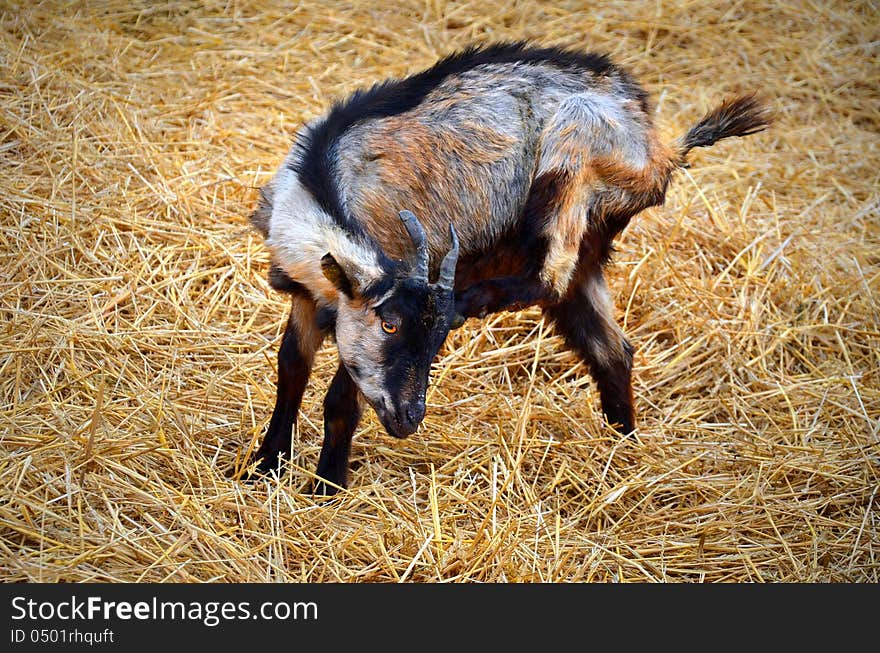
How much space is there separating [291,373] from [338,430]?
32cm

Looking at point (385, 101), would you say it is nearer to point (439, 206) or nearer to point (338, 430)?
point (439, 206)

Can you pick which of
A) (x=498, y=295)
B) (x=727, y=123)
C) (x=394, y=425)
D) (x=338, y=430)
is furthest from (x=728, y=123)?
(x=338, y=430)

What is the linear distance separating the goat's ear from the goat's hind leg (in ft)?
4.47

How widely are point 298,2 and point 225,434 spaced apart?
15.1 feet

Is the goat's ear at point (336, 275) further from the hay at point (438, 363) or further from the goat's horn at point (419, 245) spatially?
the hay at point (438, 363)

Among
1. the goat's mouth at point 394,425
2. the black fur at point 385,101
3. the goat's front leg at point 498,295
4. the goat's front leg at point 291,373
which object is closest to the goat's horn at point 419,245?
the black fur at point 385,101

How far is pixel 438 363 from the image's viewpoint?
17.9 feet

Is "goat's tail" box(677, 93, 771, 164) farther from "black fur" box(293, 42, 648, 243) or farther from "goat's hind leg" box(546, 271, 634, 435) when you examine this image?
"goat's hind leg" box(546, 271, 634, 435)

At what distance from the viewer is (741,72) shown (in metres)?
8.10

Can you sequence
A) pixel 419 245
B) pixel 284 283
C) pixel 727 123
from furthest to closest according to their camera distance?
1. pixel 727 123
2. pixel 284 283
3. pixel 419 245

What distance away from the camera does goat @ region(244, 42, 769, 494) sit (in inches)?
156

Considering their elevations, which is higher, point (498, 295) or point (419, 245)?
point (419, 245)

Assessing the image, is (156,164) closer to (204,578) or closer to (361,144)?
(361,144)

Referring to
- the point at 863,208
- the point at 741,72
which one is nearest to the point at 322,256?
the point at 863,208
